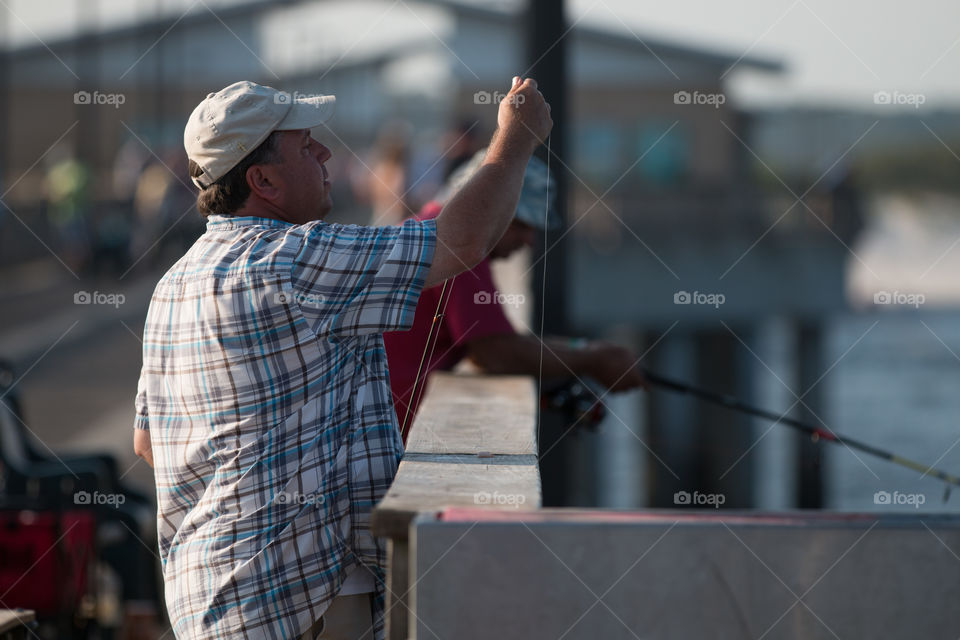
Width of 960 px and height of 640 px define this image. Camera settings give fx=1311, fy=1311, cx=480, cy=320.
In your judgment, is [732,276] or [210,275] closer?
[210,275]

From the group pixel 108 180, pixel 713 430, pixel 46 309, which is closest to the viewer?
Answer: pixel 46 309

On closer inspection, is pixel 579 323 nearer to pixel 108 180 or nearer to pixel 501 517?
pixel 108 180

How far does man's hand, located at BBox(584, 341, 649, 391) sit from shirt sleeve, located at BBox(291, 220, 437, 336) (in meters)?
1.98

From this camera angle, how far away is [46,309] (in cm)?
1770

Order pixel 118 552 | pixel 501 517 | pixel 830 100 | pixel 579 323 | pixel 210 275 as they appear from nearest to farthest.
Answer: pixel 501 517
pixel 210 275
pixel 118 552
pixel 579 323
pixel 830 100

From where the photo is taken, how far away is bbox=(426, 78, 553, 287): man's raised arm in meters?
2.67

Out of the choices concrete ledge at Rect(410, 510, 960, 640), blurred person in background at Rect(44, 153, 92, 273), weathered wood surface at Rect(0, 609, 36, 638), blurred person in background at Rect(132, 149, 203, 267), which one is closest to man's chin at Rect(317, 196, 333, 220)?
concrete ledge at Rect(410, 510, 960, 640)

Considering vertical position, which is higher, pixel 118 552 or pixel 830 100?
pixel 830 100

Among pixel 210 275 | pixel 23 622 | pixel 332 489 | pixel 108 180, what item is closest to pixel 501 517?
pixel 332 489

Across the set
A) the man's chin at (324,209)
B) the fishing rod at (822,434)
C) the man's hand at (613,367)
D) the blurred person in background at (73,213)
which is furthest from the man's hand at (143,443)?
the blurred person in background at (73,213)

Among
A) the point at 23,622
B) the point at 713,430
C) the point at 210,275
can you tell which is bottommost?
the point at 713,430

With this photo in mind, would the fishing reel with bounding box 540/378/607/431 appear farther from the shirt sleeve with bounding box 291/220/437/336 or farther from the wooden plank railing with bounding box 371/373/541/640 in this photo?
the shirt sleeve with bounding box 291/220/437/336

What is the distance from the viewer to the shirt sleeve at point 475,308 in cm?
437

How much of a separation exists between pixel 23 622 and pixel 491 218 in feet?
6.08
